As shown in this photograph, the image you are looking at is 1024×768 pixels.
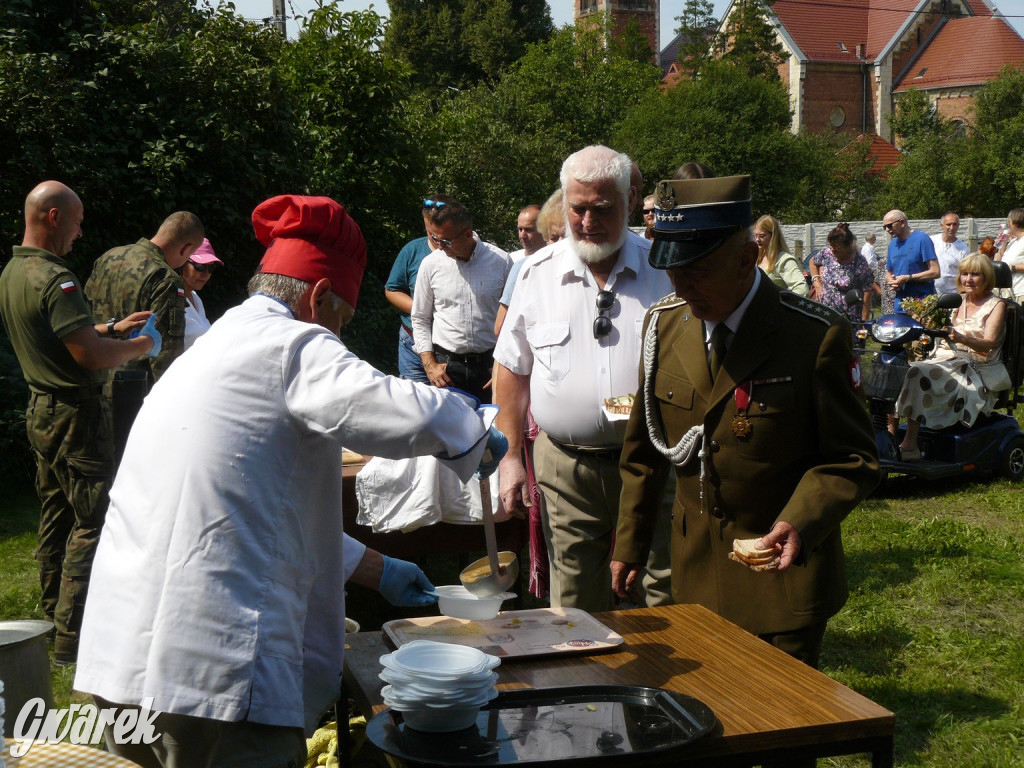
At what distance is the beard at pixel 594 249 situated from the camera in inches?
153

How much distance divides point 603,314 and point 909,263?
30.2 ft

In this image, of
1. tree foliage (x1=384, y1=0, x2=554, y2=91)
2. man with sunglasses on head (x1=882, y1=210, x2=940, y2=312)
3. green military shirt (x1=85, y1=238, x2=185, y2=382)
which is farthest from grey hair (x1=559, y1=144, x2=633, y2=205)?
tree foliage (x1=384, y1=0, x2=554, y2=91)

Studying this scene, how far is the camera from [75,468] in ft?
17.0

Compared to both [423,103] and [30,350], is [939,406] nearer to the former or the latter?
[30,350]

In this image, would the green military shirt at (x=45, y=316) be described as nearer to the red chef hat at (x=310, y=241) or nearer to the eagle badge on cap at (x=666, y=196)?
the red chef hat at (x=310, y=241)

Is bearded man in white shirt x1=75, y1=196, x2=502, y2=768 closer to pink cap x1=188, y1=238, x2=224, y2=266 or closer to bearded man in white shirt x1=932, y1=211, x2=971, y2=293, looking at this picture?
pink cap x1=188, y1=238, x2=224, y2=266

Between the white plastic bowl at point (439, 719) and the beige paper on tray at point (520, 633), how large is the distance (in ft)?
1.34

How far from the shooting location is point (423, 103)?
94.0 feet

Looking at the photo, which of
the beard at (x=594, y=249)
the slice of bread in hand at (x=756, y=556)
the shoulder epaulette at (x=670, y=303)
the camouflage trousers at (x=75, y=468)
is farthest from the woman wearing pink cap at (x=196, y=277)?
the slice of bread in hand at (x=756, y=556)

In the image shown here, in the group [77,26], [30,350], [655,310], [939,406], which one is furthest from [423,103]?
[655,310]

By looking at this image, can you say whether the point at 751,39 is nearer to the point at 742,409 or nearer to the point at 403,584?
the point at 742,409

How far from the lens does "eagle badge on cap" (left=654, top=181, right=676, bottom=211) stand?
2.92 m

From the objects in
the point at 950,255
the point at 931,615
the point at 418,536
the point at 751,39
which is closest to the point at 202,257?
the point at 418,536

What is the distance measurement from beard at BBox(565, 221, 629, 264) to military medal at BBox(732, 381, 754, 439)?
1120mm
